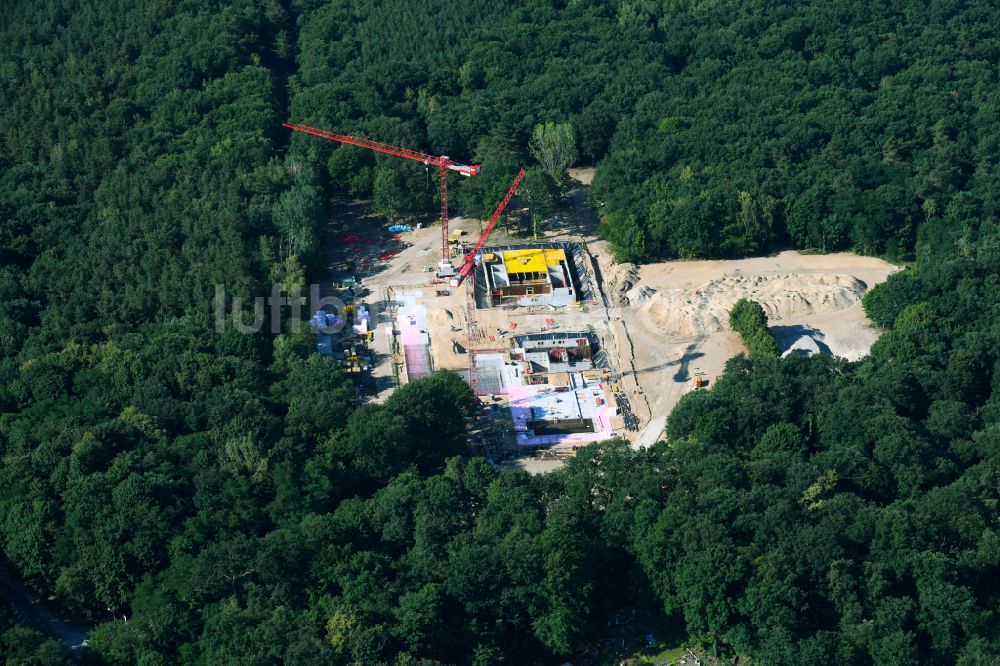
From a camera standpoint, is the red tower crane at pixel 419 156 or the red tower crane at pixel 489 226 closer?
the red tower crane at pixel 489 226

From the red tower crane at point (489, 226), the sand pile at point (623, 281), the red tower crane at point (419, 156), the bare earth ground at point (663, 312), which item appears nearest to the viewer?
the bare earth ground at point (663, 312)

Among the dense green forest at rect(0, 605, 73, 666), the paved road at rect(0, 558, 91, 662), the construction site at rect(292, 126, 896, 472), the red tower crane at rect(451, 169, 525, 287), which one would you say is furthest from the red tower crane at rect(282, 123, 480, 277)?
the dense green forest at rect(0, 605, 73, 666)

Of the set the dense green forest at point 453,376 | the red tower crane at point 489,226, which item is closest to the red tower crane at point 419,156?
the dense green forest at point 453,376

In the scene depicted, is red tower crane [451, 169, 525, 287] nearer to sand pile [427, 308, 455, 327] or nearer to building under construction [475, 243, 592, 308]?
building under construction [475, 243, 592, 308]

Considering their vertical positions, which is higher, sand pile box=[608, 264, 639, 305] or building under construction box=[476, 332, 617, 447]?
sand pile box=[608, 264, 639, 305]

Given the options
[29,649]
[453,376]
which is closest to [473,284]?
[453,376]

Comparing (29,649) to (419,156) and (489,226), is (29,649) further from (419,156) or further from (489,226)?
(419,156)

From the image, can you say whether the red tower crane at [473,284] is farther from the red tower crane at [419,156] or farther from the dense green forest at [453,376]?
the red tower crane at [419,156]
